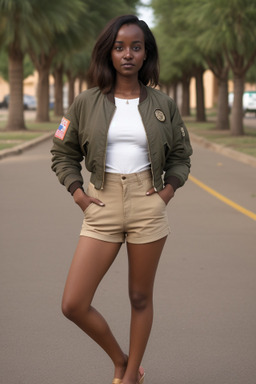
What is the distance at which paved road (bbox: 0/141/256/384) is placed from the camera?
15.3 ft

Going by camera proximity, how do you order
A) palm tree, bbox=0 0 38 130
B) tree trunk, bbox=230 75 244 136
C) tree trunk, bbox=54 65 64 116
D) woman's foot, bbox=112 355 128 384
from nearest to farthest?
woman's foot, bbox=112 355 128 384
palm tree, bbox=0 0 38 130
tree trunk, bbox=230 75 244 136
tree trunk, bbox=54 65 64 116

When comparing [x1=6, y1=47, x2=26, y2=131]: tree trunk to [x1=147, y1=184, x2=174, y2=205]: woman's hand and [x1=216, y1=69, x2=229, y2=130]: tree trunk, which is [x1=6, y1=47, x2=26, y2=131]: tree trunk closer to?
[x1=216, y1=69, x2=229, y2=130]: tree trunk

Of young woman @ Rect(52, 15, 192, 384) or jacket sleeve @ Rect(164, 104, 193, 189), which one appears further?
jacket sleeve @ Rect(164, 104, 193, 189)

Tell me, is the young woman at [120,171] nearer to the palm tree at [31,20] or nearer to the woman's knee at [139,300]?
the woman's knee at [139,300]

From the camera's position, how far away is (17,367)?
467 centimetres

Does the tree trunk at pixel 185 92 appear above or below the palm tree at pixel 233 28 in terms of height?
below

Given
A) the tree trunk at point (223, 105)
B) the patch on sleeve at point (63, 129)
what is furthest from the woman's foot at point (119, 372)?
the tree trunk at point (223, 105)

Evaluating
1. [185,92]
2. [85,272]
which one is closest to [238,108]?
[85,272]

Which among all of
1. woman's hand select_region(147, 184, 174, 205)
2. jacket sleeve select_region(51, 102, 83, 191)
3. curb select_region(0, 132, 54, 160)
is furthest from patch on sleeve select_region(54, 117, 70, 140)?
curb select_region(0, 132, 54, 160)

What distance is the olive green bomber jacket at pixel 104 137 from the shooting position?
12.6 feet

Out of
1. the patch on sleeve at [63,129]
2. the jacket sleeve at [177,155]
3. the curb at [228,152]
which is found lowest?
the curb at [228,152]

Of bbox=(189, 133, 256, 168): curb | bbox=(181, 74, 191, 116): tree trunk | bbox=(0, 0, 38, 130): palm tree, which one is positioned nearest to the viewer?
bbox=(189, 133, 256, 168): curb

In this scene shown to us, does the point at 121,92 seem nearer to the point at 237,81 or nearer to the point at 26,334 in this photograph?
the point at 26,334

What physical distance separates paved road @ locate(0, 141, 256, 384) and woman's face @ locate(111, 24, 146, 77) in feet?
5.54
